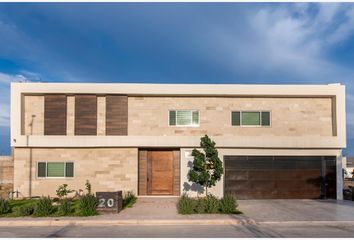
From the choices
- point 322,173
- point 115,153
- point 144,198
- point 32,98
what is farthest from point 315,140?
point 32,98

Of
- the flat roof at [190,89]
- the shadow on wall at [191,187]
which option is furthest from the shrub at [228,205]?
the flat roof at [190,89]

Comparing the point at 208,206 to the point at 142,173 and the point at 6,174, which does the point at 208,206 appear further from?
the point at 6,174

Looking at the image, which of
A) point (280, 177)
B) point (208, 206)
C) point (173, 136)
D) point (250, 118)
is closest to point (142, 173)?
point (173, 136)

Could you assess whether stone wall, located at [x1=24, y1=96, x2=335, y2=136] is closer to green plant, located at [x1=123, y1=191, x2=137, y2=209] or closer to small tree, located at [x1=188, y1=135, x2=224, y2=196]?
small tree, located at [x1=188, y1=135, x2=224, y2=196]

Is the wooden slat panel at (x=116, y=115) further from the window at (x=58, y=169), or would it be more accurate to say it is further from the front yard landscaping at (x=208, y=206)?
the front yard landscaping at (x=208, y=206)

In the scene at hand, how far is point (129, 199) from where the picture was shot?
16688mm

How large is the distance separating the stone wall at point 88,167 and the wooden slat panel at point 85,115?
1158 millimetres

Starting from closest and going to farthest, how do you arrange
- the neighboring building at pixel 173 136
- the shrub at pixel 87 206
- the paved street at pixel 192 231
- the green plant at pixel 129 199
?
the paved street at pixel 192 231, the shrub at pixel 87 206, the green plant at pixel 129 199, the neighboring building at pixel 173 136

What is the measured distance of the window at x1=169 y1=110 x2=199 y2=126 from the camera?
18.5 m

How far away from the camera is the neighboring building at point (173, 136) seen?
17766 mm

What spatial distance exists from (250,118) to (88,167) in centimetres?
1041

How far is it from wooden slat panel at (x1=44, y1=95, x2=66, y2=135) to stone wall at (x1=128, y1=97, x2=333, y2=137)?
405 centimetres

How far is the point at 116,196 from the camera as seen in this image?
44.5 feet

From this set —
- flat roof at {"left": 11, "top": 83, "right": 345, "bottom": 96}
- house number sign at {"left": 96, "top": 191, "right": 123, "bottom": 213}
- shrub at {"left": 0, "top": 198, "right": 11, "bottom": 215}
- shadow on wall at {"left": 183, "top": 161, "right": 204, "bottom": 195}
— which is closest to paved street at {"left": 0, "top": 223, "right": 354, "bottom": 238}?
shrub at {"left": 0, "top": 198, "right": 11, "bottom": 215}
